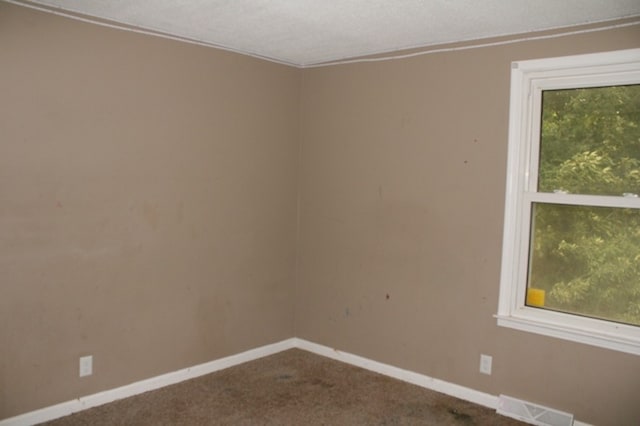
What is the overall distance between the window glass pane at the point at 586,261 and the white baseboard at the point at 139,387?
2050 millimetres

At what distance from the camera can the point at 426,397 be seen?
3.43 metres

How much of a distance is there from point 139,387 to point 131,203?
1186 mm

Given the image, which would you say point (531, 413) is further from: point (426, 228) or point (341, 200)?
point (341, 200)

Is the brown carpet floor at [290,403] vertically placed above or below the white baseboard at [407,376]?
below

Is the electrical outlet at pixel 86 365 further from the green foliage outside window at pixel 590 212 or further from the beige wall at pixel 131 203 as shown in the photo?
the green foliage outside window at pixel 590 212

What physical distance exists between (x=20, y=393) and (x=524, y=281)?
3.01 metres

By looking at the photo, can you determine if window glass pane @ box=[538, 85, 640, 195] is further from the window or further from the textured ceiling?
the textured ceiling

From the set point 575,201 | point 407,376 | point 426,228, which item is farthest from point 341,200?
point 575,201

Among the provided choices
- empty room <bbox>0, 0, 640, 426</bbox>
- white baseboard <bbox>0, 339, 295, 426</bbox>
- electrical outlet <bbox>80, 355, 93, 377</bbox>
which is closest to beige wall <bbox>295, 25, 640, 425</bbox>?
empty room <bbox>0, 0, 640, 426</bbox>

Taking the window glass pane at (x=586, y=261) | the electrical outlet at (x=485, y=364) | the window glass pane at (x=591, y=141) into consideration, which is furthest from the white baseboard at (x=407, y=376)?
the window glass pane at (x=591, y=141)

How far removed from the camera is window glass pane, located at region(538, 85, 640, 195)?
2889 millimetres

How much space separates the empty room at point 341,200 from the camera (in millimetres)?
2836

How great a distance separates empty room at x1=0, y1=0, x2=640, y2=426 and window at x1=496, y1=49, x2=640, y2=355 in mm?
12

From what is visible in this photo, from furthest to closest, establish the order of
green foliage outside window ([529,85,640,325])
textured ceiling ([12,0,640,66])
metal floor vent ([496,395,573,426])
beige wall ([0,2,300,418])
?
metal floor vent ([496,395,573,426]), green foliage outside window ([529,85,640,325]), beige wall ([0,2,300,418]), textured ceiling ([12,0,640,66])
